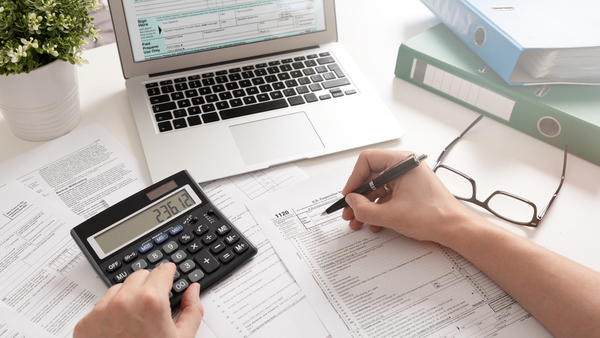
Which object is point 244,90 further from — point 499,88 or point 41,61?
point 499,88

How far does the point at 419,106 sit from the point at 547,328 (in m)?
0.48

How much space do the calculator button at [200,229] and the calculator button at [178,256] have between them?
4cm

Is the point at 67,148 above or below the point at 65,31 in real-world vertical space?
below

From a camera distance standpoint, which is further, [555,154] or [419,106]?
[419,106]

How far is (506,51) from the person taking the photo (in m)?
0.84

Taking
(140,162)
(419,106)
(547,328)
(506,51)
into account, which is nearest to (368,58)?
(419,106)

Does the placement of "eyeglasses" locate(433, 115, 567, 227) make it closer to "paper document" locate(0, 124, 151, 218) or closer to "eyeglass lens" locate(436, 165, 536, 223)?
"eyeglass lens" locate(436, 165, 536, 223)

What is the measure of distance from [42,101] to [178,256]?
37cm

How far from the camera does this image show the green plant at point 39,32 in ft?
2.21

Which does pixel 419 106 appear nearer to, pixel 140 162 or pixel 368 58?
pixel 368 58

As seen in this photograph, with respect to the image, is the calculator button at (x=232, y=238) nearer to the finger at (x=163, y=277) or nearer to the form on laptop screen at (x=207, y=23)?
the finger at (x=163, y=277)

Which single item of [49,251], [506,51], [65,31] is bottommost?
[49,251]

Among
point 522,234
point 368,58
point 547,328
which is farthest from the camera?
point 368,58

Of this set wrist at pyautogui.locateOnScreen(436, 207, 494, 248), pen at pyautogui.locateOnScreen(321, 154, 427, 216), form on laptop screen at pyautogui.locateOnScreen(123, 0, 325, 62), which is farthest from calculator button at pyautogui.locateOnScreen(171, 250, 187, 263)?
form on laptop screen at pyautogui.locateOnScreen(123, 0, 325, 62)
